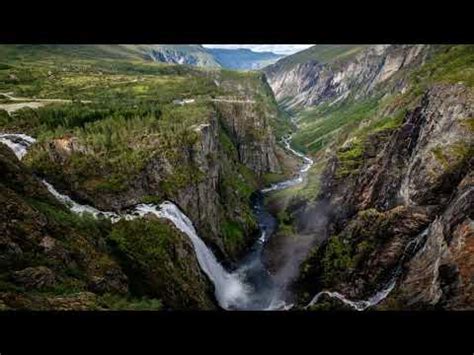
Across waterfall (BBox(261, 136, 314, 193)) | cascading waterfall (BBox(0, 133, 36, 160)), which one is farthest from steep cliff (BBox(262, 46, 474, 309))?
cascading waterfall (BBox(0, 133, 36, 160))

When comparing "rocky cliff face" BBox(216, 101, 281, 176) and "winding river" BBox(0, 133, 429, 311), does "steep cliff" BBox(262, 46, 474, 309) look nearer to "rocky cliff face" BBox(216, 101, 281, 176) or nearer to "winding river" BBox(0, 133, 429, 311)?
"winding river" BBox(0, 133, 429, 311)

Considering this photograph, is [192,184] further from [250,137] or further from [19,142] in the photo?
[250,137]

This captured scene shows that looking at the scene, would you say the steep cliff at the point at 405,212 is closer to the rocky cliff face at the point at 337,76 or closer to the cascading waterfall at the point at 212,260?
the cascading waterfall at the point at 212,260

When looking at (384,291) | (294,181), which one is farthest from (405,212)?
(294,181)

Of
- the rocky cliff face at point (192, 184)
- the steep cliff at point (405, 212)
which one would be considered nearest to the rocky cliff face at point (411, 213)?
the steep cliff at point (405, 212)
